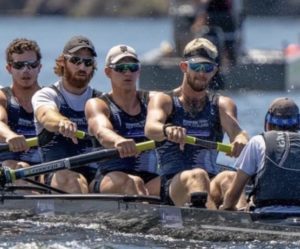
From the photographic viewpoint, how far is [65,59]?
35.4ft

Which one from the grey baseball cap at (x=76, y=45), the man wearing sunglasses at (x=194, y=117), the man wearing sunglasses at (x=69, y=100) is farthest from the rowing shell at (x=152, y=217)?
the grey baseball cap at (x=76, y=45)

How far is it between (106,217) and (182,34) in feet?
53.7

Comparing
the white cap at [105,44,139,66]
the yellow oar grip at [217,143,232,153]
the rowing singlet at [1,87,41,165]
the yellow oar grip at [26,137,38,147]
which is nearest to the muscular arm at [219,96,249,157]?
the yellow oar grip at [217,143,232,153]

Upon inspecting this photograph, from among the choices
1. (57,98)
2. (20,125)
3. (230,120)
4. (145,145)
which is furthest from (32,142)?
(230,120)

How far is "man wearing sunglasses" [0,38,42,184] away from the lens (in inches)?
442

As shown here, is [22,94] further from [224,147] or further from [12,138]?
[224,147]

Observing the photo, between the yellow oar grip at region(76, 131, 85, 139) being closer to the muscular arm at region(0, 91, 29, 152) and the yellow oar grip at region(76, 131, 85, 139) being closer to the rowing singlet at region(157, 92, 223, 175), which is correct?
the muscular arm at region(0, 91, 29, 152)

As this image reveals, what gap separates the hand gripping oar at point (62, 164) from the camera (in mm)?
9859

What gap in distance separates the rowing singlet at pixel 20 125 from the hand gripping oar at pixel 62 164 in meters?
0.99

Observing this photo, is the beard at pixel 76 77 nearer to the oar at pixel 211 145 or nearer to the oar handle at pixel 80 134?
the oar handle at pixel 80 134

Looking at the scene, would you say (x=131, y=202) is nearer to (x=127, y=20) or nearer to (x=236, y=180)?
(x=236, y=180)

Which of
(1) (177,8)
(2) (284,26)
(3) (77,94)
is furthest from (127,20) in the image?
(3) (77,94)

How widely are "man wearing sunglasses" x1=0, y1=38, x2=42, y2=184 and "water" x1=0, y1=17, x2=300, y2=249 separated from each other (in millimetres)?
1544

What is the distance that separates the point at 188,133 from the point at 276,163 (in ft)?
4.28
